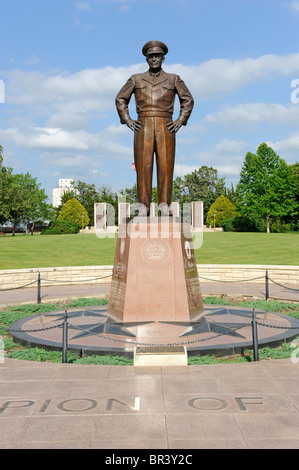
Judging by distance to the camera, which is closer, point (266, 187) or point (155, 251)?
point (155, 251)

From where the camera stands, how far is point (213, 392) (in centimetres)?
532

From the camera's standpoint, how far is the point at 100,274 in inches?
680

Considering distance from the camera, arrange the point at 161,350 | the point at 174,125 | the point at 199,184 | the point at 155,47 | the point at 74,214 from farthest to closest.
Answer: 1. the point at 199,184
2. the point at 74,214
3. the point at 174,125
4. the point at 155,47
5. the point at 161,350

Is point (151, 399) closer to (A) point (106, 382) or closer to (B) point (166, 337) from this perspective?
(A) point (106, 382)

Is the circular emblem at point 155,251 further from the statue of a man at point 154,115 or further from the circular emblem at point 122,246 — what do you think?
the statue of a man at point 154,115

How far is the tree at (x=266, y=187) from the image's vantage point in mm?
53438

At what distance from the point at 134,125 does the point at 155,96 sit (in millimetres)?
724

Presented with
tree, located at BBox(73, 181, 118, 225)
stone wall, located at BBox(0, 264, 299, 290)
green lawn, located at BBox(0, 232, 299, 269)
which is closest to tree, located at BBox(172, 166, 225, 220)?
tree, located at BBox(73, 181, 118, 225)

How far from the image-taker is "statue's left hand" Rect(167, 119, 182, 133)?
900 cm

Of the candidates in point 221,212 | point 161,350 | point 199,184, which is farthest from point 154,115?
point 199,184

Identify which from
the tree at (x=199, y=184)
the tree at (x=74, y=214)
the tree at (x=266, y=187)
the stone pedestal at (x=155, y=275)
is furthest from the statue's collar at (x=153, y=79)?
the tree at (x=199, y=184)

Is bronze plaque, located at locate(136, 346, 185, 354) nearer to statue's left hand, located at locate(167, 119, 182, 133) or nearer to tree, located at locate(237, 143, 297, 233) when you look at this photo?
statue's left hand, located at locate(167, 119, 182, 133)

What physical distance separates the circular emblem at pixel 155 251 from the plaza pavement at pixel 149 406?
2638mm

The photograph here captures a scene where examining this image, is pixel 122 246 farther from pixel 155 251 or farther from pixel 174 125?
pixel 174 125
